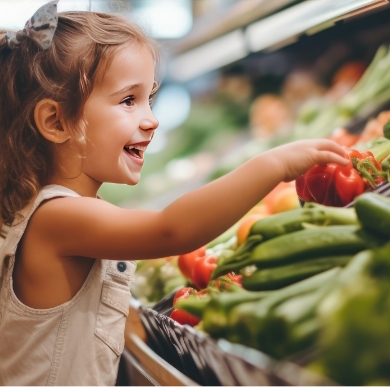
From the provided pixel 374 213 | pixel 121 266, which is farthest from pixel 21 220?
pixel 374 213

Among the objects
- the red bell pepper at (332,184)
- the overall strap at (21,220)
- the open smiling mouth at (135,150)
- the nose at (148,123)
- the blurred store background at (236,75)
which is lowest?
the red bell pepper at (332,184)

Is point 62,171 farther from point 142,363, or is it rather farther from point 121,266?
point 142,363

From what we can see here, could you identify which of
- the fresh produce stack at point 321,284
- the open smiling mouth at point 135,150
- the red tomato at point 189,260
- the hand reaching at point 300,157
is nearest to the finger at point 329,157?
the hand reaching at point 300,157

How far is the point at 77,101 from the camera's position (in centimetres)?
141

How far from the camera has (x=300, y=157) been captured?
1097 mm

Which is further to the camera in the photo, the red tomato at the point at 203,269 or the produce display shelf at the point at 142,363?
the red tomato at the point at 203,269

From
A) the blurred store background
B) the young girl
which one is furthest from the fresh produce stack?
the blurred store background

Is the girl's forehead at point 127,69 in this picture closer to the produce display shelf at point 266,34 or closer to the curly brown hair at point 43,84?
the curly brown hair at point 43,84

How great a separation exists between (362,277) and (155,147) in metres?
1.84

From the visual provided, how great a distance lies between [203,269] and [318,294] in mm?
723

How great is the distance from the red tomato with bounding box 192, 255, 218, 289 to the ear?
0.55 m

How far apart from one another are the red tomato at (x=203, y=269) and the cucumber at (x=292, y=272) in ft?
1.71

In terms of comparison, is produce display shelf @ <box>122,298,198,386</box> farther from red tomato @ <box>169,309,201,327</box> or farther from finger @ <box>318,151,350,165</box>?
finger @ <box>318,151,350,165</box>

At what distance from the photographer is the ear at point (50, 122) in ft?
4.67
